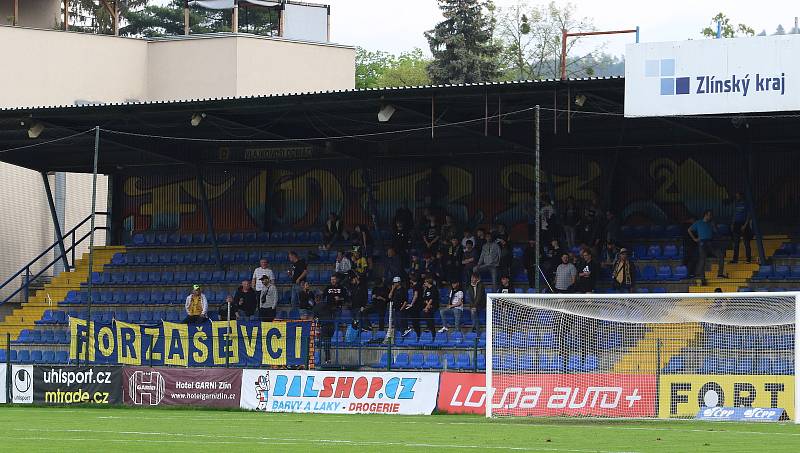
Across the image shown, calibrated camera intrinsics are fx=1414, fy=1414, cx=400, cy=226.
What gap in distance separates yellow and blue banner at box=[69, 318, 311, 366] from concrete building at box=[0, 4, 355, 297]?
1684 cm

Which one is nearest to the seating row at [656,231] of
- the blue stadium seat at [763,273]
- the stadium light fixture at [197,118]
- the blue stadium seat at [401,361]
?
the blue stadium seat at [763,273]

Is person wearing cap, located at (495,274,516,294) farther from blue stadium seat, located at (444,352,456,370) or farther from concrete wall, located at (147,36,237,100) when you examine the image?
concrete wall, located at (147,36,237,100)

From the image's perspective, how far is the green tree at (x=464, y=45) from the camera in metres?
77.4

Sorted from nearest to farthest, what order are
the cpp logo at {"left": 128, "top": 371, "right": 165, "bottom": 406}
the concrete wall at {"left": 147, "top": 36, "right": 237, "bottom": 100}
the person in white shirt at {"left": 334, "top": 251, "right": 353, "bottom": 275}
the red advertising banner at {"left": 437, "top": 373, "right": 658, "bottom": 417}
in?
the red advertising banner at {"left": 437, "top": 373, "right": 658, "bottom": 417}
the cpp logo at {"left": 128, "top": 371, "right": 165, "bottom": 406}
the person in white shirt at {"left": 334, "top": 251, "right": 353, "bottom": 275}
the concrete wall at {"left": 147, "top": 36, "right": 237, "bottom": 100}

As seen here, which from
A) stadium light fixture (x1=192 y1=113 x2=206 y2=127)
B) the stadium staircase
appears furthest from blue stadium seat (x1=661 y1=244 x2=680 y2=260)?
the stadium staircase

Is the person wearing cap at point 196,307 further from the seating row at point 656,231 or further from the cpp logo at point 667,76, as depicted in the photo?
the cpp logo at point 667,76

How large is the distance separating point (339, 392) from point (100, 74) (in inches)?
1086

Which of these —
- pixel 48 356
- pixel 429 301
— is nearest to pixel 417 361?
pixel 429 301

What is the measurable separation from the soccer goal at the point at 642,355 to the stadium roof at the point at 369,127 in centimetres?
587

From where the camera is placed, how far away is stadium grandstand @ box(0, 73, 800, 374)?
30922 mm

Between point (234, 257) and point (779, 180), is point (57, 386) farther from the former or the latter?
point (779, 180)

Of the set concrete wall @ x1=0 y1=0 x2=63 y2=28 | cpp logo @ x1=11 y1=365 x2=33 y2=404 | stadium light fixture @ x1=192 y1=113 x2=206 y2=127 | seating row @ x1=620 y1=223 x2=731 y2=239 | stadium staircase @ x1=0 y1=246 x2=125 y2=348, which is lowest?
cpp logo @ x1=11 y1=365 x2=33 y2=404

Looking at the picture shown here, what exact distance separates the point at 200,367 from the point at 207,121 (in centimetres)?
699

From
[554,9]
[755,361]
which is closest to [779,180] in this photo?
[755,361]
